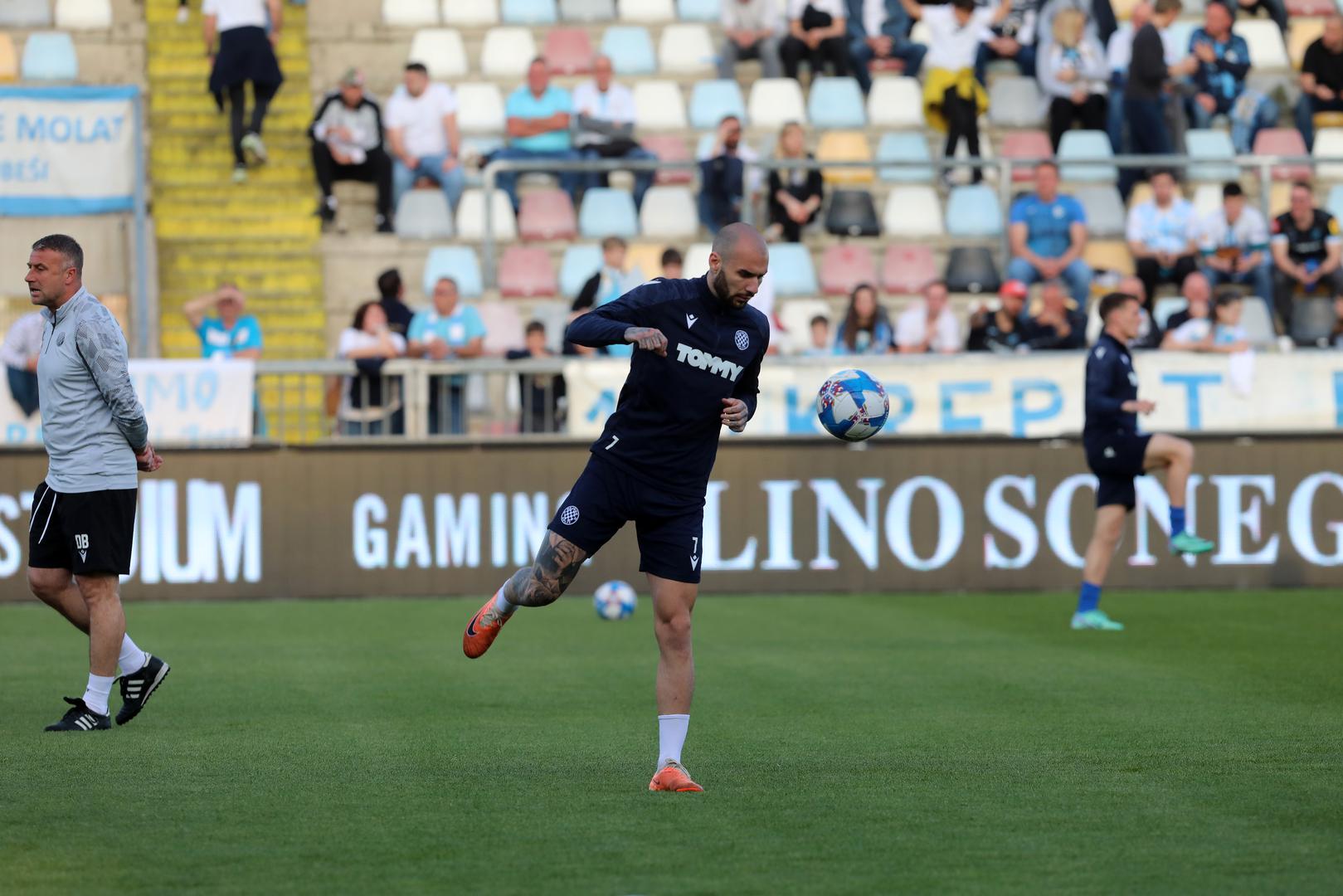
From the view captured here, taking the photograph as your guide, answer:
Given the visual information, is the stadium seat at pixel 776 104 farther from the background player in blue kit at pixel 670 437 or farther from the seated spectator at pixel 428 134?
the background player in blue kit at pixel 670 437

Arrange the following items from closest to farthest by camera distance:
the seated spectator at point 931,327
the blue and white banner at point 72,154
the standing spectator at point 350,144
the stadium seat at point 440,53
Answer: the blue and white banner at point 72,154 < the seated spectator at point 931,327 < the standing spectator at point 350,144 < the stadium seat at point 440,53

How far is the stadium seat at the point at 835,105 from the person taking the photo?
23.3 meters

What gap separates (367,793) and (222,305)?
39.2 ft

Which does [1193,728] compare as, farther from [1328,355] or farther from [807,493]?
[1328,355]

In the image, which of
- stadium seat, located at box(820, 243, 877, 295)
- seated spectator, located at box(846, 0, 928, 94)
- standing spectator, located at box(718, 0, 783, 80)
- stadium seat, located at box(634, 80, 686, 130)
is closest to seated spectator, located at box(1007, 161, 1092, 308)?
stadium seat, located at box(820, 243, 877, 295)

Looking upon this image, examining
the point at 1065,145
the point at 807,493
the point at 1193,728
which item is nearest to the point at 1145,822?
the point at 1193,728

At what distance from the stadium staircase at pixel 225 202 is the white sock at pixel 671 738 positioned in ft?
46.1

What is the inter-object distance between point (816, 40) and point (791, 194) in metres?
3.29

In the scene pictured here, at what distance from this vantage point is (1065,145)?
2288 centimetres

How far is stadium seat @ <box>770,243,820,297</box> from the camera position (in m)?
20.8

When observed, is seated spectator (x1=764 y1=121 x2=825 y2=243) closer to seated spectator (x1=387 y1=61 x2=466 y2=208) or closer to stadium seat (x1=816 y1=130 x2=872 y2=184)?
stadium seat (x1=816 y1=130 x2=872 y2=184)

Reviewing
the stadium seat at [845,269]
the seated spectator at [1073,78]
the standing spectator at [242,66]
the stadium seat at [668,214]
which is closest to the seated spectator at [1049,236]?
Answer: the stadium seat at [845,269]

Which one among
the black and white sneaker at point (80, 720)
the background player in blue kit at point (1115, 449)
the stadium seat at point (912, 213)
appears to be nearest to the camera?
the black and white sneaker at point (80, 720)

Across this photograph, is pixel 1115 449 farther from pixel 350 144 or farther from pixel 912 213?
pixel 350 144
